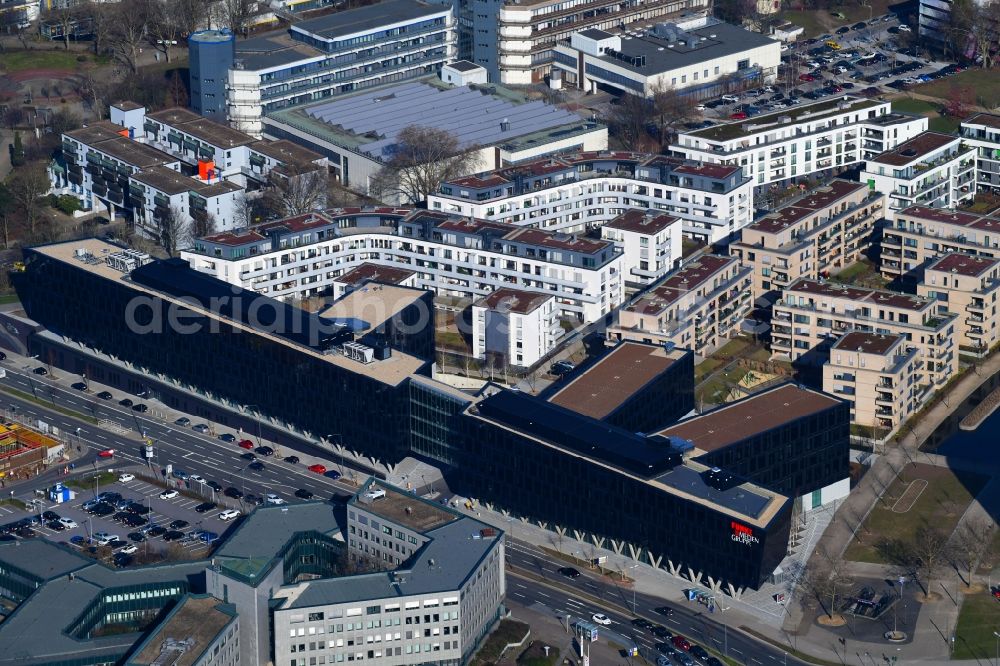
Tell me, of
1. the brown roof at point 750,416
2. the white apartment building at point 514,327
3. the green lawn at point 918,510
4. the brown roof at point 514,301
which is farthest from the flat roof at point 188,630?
the brown roof at point 514,301

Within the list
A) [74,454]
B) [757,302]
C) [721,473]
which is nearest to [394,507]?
[721,473]

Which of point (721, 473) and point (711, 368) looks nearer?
point (721, 473)

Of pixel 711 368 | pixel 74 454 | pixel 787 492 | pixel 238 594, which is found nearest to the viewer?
pixel 238 594

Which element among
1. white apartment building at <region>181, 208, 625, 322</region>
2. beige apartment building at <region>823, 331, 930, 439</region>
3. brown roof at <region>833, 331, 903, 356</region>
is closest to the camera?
beige apartment building at <region>823, 331, 930, 439</region>

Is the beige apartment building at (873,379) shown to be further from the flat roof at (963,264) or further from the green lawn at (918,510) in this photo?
the flat roof at (963,264)

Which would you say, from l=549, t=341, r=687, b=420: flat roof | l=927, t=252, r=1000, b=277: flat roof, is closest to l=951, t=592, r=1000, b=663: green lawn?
l=549, t=341, r=687, b=420: flat roof

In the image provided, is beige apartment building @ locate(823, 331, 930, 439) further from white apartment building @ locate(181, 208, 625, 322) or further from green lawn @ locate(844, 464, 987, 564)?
white apartment building @ locate(181, 208, 625, 322)

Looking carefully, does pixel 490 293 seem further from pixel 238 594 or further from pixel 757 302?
pixel 238 594
